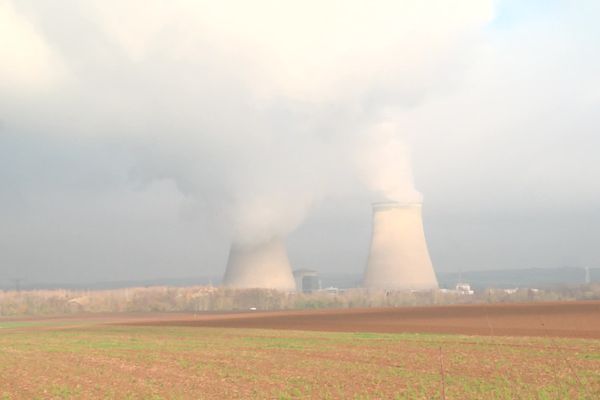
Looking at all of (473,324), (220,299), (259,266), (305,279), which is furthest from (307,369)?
(305,279)

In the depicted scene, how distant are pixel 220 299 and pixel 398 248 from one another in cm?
1613

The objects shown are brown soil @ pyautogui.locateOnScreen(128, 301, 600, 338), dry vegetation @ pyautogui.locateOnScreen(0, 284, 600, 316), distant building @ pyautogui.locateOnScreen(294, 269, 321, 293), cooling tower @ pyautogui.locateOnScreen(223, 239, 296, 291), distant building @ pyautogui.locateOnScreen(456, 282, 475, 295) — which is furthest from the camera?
distant building @ pyautogui.locateOnScreen(294, 269, 321, 293)

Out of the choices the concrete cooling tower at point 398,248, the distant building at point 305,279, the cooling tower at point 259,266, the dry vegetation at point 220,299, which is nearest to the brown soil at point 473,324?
the concrete cooling tower at point 398,248

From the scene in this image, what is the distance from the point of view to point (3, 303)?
4881cm

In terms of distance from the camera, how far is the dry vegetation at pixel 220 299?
4459cm

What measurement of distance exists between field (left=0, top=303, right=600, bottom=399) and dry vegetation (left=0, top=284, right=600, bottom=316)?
23215 millimetres

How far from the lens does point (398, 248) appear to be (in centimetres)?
3453

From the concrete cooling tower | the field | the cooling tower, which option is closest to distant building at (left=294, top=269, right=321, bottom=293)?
the cooling tower

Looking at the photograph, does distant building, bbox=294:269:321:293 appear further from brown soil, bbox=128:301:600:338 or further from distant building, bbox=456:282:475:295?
brown soil, bbox=128:301:600:338

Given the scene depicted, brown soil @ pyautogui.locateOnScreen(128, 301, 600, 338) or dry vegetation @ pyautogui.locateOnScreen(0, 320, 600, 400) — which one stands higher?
brown soil @ pyautogui.locateOnScreen(128, 301, 600, 338)

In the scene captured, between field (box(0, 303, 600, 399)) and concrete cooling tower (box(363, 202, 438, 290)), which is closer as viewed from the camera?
field (box(0, 303, 600, 399))

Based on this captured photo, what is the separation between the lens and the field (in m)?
9.77

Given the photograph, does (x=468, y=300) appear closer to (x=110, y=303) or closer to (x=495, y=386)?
(x=110, y=303)

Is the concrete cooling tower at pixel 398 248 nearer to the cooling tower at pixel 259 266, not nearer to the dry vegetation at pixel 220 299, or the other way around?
the cooling tower at pixel 259 266
